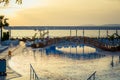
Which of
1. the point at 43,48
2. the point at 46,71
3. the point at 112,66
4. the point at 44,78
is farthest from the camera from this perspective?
the point at 43,48

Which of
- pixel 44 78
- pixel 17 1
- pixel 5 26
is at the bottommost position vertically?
pixel 5 26

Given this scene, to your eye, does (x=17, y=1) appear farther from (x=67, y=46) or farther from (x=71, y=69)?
(x=67, y=46)

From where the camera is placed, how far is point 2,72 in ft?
56.2

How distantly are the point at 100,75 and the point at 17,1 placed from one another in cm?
1033

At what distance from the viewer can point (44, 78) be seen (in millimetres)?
17125

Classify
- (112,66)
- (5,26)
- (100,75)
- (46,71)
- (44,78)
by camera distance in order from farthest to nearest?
(5,26) < (112,66) < (46,71) < (100,75) < (44,78)

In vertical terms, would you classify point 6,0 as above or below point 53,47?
above

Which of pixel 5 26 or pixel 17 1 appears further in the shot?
pixel 5 26

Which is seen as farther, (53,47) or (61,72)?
(53,47)

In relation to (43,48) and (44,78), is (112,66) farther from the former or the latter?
(43,48)

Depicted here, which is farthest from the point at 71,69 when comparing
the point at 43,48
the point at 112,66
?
the point at 43,48

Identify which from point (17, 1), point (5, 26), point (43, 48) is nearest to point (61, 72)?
point (17, 1)

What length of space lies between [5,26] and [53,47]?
18.4m

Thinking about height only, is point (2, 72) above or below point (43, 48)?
above
